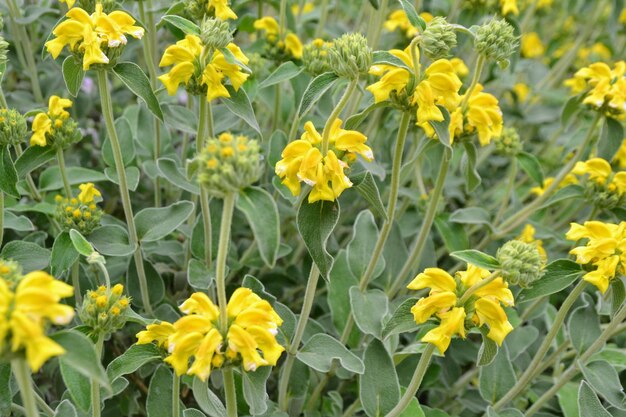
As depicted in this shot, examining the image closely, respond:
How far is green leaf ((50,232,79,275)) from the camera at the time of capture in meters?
1.36

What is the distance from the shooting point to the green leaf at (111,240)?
1460 mm

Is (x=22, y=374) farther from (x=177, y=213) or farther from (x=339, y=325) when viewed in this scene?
(x=339, y=325)

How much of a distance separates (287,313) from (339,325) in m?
0.27

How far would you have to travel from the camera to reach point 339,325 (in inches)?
66.2

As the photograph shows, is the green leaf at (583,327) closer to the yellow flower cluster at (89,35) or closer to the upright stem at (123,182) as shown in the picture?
the upright stem at (123,182)

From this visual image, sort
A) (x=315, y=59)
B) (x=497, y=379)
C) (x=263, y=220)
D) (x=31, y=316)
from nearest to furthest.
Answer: (x=31, y=316) → (x=263, y=220) → (x=497, y=379) → (x=315, y=59)

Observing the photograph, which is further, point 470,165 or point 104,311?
point 470,165

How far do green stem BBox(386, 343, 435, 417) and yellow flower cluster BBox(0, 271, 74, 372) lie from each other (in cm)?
Answer: 66

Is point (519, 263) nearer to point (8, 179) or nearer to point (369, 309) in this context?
point (369, 309)

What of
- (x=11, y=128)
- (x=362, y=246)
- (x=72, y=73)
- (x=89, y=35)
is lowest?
(x=362, y=246)

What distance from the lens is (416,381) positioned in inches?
48.2

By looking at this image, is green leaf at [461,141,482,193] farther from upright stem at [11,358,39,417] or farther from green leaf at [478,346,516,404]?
upright stem at [11,358,39,417]

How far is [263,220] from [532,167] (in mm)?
A: 1284

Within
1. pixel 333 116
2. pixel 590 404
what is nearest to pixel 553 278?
pixel 590 404
